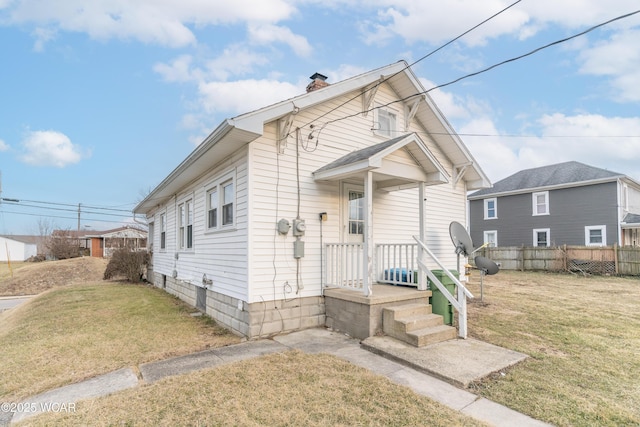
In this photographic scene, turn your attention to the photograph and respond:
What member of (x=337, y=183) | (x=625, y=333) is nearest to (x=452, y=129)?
(x=337, y=183)

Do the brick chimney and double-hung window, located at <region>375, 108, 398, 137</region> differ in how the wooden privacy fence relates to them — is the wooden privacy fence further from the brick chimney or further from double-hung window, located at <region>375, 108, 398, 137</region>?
the brick chimney

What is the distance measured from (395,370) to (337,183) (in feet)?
12.7

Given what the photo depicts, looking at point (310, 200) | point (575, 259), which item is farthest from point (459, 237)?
point (575, 259)

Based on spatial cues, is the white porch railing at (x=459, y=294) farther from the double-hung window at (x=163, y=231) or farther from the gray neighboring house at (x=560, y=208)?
the gray neighboring house at (x=560, y=208)

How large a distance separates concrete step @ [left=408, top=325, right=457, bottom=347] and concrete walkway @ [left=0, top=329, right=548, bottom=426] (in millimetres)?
477

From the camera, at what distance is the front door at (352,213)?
705cm

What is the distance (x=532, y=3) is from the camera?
4410 mm

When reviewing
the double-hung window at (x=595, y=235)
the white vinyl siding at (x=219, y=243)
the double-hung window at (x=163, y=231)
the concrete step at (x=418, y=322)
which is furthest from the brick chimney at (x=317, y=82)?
the double-hung window at (x=595, y=235)

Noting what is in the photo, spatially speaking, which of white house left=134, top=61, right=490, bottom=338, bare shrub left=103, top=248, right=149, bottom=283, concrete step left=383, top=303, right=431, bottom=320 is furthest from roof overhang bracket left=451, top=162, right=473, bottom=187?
bare shrub left=103, top=248, right=149, bottom=283

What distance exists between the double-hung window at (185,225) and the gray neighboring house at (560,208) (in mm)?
19939

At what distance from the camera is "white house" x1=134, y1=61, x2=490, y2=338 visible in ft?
19.0

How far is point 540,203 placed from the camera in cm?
2030

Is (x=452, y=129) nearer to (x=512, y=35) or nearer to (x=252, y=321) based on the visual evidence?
(x=512, y=35)

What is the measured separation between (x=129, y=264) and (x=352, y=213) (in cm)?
1300
